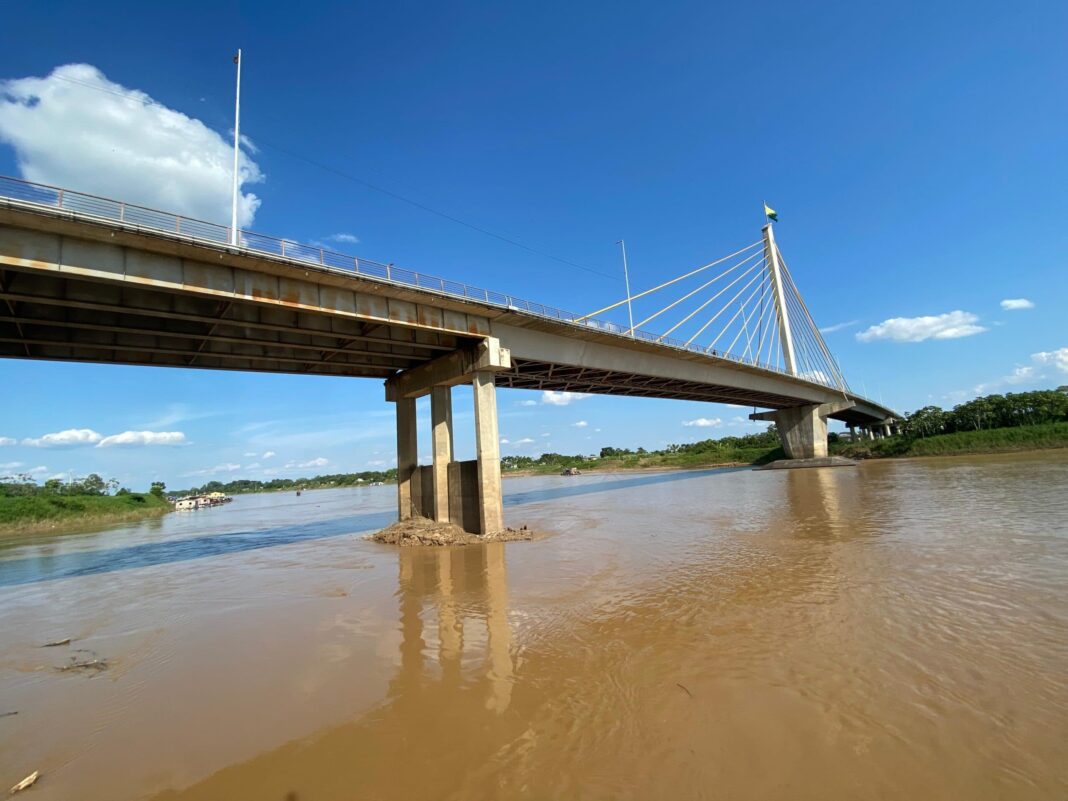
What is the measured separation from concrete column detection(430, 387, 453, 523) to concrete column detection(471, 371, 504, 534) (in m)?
3.44

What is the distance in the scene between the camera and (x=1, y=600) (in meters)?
15.5

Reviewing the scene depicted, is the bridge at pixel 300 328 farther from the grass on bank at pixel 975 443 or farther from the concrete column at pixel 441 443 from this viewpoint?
the grass on bank at pixel 975 443

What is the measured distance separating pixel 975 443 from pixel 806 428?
60.6 ft

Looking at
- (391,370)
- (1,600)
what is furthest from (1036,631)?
(391,370)

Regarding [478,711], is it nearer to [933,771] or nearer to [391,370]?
[933,771]

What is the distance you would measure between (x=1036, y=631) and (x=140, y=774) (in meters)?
11.4

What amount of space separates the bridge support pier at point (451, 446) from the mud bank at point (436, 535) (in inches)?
32.3

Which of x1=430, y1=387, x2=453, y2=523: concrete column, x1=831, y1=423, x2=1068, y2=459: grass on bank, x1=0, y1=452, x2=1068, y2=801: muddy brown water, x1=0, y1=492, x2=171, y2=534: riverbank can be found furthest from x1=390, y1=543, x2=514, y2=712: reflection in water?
x1=831, y1=423, x2=1068, y2=459: grass on bank

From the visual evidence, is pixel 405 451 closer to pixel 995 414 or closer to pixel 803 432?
pixel 803 432

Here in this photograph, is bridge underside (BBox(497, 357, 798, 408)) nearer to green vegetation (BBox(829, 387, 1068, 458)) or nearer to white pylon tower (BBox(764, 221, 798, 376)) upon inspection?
white pylon tower (BBox(764, 221, 798, 376))

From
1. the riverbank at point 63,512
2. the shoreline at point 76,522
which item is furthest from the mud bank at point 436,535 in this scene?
the riverbank at point 63,512

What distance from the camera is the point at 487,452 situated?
23.5 metres

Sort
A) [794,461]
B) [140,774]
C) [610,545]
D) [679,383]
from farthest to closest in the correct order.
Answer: [794,461] → [679,383] → [610,545] → [140,774]

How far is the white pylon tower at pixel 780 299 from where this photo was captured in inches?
2276
